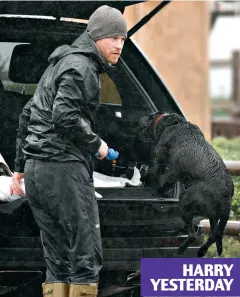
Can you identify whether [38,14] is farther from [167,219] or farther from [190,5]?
[190,5]

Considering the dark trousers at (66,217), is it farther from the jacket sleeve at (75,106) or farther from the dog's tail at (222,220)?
the dog's tail at (222,220)

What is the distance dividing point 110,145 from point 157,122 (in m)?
0.37

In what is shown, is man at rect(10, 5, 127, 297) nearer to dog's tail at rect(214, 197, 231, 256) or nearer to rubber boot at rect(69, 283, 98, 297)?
rubber boot at rect(69, 283, 98, 297)

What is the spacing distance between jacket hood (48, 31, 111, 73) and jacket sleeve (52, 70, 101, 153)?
0.38 ft

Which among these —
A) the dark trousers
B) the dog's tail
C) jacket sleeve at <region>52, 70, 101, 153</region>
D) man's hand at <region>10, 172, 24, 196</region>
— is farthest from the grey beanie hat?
the dog's tail

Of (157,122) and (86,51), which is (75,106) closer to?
(86,51)

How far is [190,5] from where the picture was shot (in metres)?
17.1

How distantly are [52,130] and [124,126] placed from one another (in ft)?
5.58

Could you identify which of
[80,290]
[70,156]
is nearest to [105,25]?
[70,156]

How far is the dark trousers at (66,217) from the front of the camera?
5379 mm

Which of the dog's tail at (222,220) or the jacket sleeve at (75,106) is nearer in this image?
the jacket sleeve at (75,106)

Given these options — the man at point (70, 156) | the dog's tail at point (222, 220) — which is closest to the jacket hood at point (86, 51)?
the man at point (70, 156)

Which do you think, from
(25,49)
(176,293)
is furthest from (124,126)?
(176,293)

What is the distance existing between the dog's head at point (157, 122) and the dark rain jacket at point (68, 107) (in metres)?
1.23
